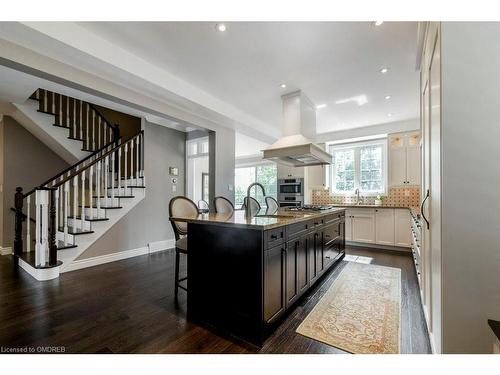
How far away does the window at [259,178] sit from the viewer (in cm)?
805

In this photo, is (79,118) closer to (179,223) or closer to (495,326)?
(179,223)

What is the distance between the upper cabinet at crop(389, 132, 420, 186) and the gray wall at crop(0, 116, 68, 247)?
23.2 ft

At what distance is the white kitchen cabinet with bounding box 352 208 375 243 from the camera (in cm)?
→ 482

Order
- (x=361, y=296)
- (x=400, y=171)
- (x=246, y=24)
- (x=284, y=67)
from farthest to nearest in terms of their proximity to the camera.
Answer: (x=400, y=171) < (x=284, y=67) < (x=361, y=296) < (x=246, y=24)

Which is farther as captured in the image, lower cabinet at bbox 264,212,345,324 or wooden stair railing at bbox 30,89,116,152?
wooden stair railing at bbox 30,89,116,152

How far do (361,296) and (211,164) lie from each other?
3137 mm

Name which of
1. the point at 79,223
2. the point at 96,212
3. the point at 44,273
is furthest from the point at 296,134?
the point at 44,273

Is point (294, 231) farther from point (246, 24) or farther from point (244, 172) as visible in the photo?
point (244, 172)

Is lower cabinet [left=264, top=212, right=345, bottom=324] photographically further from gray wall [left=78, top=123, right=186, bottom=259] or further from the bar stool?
gray wall [left=78, top=123, right=186, bottom=259]

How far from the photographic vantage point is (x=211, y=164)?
438cm

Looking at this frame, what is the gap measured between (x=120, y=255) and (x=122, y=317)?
224cm

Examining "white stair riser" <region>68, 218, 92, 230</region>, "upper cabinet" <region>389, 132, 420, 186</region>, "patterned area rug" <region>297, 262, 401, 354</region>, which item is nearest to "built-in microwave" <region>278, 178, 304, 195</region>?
"upper cabinet" <region>389, 132, 420, 186</region>
